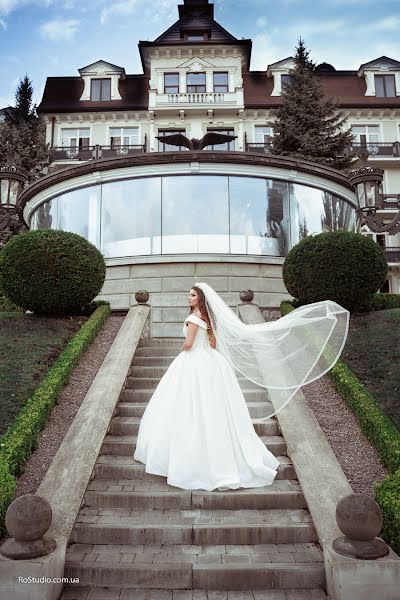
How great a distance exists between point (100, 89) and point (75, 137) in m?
4.38

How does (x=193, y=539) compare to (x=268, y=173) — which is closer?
(x=193, y=539)

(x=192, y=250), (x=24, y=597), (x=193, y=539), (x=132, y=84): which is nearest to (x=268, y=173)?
(x=192, y=250)

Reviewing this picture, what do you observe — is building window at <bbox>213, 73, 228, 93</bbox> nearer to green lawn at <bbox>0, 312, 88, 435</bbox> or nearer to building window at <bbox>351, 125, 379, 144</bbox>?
building window at <bbox>351, 125, 379, 144</bbox>

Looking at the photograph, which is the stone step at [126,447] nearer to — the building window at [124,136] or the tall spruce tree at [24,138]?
the tall spruce tree at [24,138]

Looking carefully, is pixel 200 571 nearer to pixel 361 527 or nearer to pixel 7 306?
pixel 361 527

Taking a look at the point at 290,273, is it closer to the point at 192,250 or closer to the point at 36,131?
the point at 192,250

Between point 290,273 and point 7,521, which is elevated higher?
point 290,273

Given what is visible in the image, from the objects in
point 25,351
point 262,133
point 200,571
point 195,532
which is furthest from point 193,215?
point 262,133

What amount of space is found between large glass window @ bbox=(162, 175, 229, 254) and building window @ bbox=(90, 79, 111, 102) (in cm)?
2518

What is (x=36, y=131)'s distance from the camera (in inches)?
1262

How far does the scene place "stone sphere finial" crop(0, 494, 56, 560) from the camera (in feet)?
13.3

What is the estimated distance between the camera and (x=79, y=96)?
36.9m

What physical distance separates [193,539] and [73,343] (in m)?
5.64

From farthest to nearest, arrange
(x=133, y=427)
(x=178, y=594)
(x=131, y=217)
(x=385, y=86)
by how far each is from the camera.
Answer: (x=385, y=86)
(x=131, y=217)
(x=133, y=427)
(x=178, y=594)
